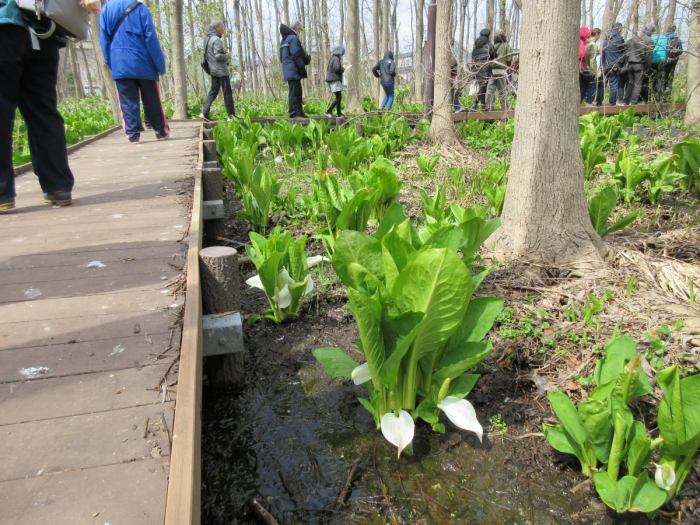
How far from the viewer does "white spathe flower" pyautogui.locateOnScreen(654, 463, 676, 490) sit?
4.71 ft

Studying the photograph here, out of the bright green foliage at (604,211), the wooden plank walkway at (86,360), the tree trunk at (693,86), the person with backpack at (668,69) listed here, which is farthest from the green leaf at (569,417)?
the person with backpack at (668,69)

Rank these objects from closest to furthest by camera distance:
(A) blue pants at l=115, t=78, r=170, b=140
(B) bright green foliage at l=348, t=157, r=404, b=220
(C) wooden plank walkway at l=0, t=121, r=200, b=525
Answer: (C) wooden plank walkway at l=0, t=121, r=200, b=525 < (B) bright green foliage at l=348, t=157, r=404, b=220 < (A) blue pants at l=115, t=78, r=170, b=140

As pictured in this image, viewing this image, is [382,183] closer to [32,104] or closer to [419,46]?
[32,104]

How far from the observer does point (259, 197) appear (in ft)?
12.1

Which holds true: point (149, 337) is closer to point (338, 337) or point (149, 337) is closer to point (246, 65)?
point (338, 337)

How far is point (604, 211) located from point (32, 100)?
141 inches

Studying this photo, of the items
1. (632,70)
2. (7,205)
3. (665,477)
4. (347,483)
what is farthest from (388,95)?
(665,477)

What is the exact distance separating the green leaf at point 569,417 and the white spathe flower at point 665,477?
22 cm

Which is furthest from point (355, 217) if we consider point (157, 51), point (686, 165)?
point (157, 51)

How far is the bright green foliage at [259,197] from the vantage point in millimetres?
3604

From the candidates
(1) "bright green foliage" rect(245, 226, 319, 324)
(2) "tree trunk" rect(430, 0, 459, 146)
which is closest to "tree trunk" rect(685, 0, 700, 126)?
(2) "tree trunk" rect(430, 0, 459, 146)

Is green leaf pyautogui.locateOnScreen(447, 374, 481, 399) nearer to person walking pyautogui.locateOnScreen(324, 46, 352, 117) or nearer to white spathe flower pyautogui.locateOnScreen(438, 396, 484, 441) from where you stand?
white spathe flower pyautogui.locateOnScreen(438, 396, 484, 441)

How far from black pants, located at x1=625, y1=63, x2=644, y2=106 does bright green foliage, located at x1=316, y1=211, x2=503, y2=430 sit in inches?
372

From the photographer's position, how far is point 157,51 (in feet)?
18.4
